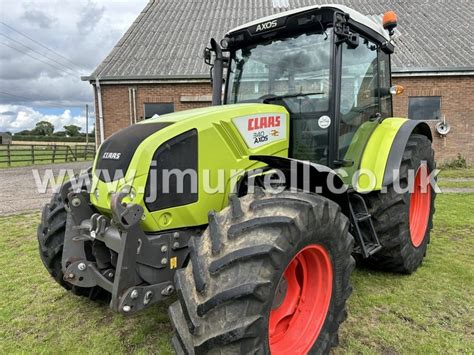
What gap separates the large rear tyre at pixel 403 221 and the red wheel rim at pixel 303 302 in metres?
1.30

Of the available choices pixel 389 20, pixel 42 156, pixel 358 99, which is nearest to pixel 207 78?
pixel 389 20

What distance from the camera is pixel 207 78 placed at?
12.5 m

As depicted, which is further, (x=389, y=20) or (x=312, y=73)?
(x=389, y=20)

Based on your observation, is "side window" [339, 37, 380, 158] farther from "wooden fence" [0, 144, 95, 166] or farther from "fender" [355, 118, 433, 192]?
"wooden fence" [0, 144, 95, 166]

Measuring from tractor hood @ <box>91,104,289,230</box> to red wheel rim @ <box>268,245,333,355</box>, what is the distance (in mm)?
710

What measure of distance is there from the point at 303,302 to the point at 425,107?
12288mm

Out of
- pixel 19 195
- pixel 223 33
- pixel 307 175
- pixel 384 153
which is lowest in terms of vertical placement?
pixel 19 195

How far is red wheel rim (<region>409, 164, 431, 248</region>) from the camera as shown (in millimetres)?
4121

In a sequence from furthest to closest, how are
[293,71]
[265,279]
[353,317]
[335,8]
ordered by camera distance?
[293,71] < [353,317] < [335,8] < [265,279]

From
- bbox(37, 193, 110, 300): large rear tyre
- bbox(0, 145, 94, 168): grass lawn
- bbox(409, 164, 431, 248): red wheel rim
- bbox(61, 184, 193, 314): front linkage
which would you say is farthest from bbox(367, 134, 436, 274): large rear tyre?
bbox(0, 145, 94, 168): grass lawn

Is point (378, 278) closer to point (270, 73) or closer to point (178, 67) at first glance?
point (270, 73)

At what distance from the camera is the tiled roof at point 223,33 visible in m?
12.8

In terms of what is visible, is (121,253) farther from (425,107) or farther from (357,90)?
(425,107)

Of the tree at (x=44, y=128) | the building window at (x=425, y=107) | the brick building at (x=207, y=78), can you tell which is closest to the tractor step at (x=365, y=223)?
the brick building at (x=207, y=78)
